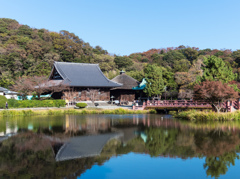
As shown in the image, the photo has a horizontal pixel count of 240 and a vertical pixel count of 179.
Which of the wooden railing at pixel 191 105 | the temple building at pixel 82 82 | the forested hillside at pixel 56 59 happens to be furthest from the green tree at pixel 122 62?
the wooden railing at pixel 191 105

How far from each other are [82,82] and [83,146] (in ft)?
89.6

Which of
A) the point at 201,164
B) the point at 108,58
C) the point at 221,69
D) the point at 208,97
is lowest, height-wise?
the point at 201,164

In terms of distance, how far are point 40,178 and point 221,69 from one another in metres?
21.5

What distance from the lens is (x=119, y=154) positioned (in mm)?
10766

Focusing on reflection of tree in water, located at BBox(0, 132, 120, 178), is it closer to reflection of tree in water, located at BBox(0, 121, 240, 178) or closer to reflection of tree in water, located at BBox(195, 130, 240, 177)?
reflection of tree in water, located at BBox(0, 121, 240, 178)

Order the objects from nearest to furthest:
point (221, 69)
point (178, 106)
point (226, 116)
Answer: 1. point (226, 116)
2. point (221, 69)
3. point (178, 106)

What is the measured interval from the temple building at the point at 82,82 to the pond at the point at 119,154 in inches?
899

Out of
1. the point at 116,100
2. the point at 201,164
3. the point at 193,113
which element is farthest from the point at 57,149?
the point at 116,100

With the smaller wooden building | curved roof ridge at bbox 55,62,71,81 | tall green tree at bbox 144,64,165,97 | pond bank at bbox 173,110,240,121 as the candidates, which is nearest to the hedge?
curved roof ridge at bbox 55,62,71,81

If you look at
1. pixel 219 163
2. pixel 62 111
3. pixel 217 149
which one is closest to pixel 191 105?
pixel 62 111

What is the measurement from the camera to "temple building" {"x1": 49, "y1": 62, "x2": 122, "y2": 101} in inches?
1505

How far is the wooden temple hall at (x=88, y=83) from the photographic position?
38.2 metres

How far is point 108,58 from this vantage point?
2477 inches

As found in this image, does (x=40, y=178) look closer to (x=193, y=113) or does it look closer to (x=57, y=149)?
(x=57, y=149)
